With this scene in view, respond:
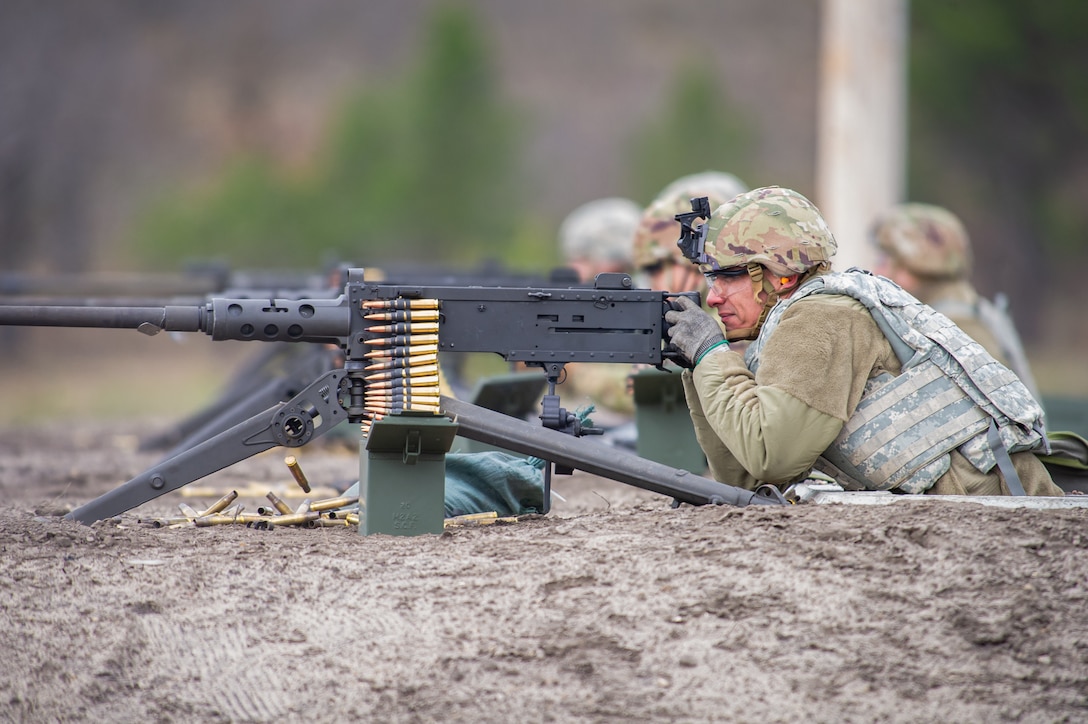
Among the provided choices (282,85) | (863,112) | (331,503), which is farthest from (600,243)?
(282,85)

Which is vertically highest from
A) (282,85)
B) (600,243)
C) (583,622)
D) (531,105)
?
(282,85)

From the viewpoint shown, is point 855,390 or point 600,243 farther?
point 600,243

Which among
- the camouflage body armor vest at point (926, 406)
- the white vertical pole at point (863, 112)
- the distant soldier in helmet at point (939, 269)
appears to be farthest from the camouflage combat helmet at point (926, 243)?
the camouflage body armor vest at point (926, 406)

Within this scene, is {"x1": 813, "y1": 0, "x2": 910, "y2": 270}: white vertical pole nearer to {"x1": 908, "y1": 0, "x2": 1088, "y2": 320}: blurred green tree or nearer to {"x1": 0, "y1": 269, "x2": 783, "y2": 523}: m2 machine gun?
{"x1": 0, "y1": 269, "x2": 783, "y2": 523}: m2 machine gun

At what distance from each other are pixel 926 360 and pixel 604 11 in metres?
50.5

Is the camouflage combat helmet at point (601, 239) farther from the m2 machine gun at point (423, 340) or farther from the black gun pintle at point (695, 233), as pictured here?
the m2 machine gun at point (423, 340)

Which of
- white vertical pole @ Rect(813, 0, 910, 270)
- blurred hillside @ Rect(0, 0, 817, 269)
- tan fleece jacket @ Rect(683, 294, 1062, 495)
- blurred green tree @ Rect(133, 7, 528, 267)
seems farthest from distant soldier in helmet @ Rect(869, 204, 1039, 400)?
blurred hillside @ Rect(0, 0, 817, 269)

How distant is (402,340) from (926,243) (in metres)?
5.56

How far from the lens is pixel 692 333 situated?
16.3ft

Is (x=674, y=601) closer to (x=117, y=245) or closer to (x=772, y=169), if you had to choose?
(x=117, y=245)

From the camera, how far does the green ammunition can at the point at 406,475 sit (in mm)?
4844

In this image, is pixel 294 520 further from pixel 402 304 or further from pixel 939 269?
pixel 939 269

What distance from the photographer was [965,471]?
15.8 feet

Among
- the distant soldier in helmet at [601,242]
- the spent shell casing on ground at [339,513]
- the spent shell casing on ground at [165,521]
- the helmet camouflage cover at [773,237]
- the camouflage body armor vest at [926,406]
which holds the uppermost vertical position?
the distant soldier in helmet at [601,242]
